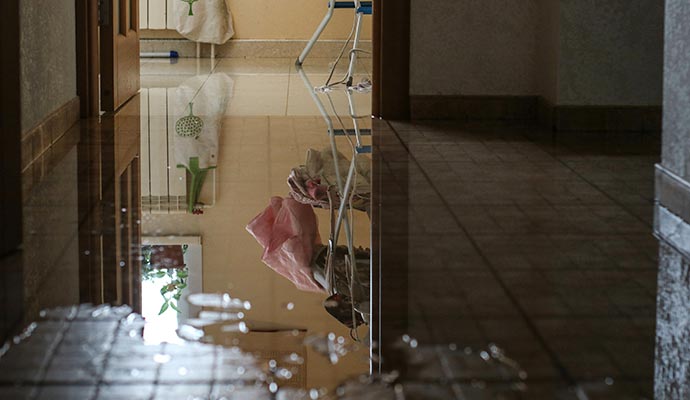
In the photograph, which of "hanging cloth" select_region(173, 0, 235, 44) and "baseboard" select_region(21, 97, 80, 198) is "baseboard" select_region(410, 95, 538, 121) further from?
"hanging cloth" select_region(173, 0, 235, 44)

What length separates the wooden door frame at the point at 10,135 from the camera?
7.31 ft

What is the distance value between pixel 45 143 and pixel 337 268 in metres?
1.71

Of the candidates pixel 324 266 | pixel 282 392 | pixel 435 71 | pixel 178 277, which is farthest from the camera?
pixel 435 71

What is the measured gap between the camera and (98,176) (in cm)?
316

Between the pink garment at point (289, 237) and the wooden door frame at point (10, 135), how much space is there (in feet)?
1.67

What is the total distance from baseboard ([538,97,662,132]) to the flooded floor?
12.3 inches

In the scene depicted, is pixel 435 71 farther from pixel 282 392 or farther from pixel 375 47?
pixel 282 392

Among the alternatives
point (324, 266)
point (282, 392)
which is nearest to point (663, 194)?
point (324, 266)

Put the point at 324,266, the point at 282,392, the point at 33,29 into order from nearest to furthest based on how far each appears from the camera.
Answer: the point at 282,392
the point at 324,266
the point at 33,29

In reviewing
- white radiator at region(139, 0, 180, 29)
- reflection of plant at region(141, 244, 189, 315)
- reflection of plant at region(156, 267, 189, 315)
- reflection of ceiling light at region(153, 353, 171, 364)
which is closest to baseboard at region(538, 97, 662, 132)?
reflection of plant at region(141, 244, 189, 315)

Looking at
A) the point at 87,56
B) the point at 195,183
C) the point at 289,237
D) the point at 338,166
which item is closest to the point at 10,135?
the point at 289,237

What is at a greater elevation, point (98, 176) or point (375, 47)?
point (375, 47)

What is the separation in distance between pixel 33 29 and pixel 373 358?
7.37ft

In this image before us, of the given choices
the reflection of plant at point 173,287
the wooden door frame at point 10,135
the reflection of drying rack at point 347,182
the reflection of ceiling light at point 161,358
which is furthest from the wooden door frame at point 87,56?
the reflection of ceiling light at point 161,358
